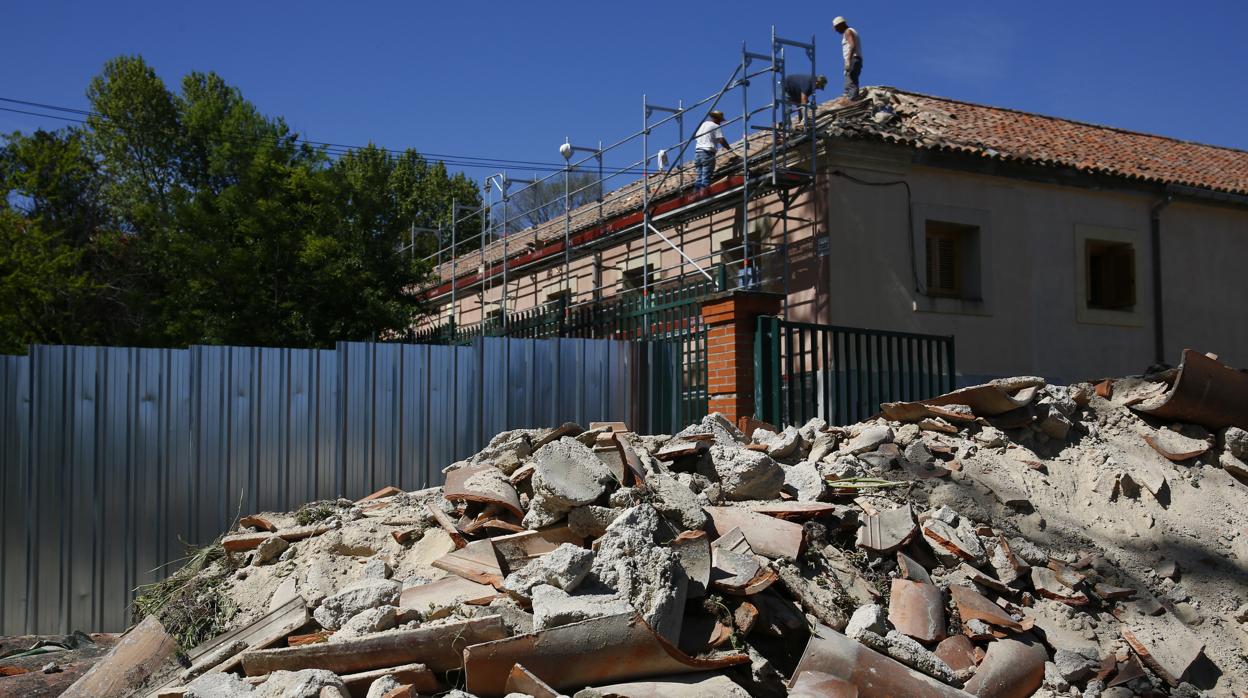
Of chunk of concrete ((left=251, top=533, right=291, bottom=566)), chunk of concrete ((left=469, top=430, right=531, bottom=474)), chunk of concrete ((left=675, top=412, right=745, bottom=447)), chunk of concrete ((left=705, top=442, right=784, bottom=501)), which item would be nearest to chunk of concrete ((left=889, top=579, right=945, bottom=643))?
chunk of concrete ((left=705, top=442, right=784, bottom=501))

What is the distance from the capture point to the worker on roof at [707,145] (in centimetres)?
1452

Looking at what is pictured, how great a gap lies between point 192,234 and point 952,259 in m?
12.3

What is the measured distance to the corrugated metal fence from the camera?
6984mm

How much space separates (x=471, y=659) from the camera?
414 centimetres

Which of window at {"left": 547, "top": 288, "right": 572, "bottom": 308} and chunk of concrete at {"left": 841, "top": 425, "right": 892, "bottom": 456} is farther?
window at {"left": 547, "top": 288, "right": 572, "bottom": 308}

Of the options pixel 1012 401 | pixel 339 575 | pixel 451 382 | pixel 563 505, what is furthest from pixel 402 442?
pixel 1012 401

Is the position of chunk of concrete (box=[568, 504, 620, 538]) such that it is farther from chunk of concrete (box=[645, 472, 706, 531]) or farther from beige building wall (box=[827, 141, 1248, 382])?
beige building wall (box=[827, 141, 1248, 382])

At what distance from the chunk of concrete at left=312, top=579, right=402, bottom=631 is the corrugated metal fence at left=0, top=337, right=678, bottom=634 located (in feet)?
10.1

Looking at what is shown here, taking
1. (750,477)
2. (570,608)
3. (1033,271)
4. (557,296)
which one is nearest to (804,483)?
(750,477)

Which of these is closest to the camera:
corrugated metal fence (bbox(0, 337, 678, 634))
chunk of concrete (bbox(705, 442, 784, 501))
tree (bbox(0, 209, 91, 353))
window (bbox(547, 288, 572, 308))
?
chunk of concrete (bbox(705, 442, 784, 501))

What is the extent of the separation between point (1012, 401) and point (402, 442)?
16.8ft

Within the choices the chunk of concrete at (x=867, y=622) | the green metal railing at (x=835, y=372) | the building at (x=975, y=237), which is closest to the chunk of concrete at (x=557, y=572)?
the chunk of concrete at (x=867, y=622)

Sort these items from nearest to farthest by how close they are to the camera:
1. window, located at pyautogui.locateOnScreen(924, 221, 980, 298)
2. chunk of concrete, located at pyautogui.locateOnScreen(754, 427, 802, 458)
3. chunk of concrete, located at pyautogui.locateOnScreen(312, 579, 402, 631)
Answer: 1. chunk of concrete, located at pyautogui.locateOnScreen(312, 579, 402, 631)
2. chunk of concrete, located at pyautogui.locateOnScreen(754, 427, 802, 458)
3. window, located at pyautogui.locateOnScreen(924, 221, 980, 298)

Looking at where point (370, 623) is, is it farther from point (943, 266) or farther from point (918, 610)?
point (943, 266)
